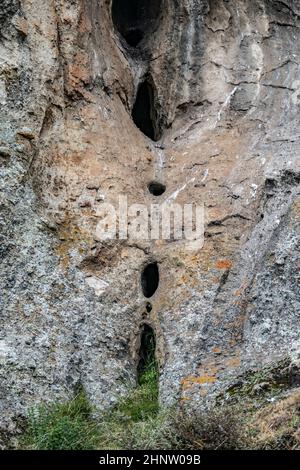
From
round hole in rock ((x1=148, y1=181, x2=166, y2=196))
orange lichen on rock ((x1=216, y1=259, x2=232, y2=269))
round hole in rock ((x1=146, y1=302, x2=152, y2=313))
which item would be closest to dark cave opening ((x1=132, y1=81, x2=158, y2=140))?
round hole in rock ((x1=148, y1=181, x2=166, y2=196))

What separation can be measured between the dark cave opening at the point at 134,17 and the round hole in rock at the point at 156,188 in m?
2.01

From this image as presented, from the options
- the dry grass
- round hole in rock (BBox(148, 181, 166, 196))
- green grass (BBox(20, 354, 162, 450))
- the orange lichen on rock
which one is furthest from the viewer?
round hole in rock (BBox(148, 181, 166, 196))

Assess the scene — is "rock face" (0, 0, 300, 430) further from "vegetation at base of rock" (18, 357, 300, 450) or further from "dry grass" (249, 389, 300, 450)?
"dry grass" (249, 389, 300, 450)

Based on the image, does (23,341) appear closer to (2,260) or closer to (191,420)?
(2,260)

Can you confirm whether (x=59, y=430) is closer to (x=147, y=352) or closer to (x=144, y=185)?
(x=147, y=352)

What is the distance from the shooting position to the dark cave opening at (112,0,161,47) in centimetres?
1181

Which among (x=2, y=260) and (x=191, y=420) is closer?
(x=191, y=420)

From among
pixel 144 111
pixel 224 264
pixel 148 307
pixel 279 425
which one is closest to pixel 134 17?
pixel 144 111

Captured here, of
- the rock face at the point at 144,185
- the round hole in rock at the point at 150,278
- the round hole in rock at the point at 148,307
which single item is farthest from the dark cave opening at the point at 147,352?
the round hole in rock at the point at 150,278

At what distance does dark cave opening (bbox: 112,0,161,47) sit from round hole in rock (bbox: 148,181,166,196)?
6.61 ft

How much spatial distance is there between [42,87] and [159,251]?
6.95 feet

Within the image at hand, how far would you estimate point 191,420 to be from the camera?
7879mm

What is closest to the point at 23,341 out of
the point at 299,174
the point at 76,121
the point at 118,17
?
the point at 76,121

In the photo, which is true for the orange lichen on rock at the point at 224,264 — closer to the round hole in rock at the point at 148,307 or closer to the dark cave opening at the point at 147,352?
the round hole in rock at the point at 148,307
